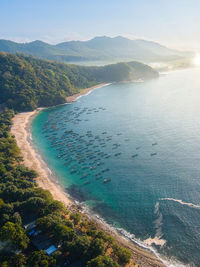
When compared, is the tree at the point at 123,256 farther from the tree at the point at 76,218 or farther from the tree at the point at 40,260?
the tree at the point at 76,218

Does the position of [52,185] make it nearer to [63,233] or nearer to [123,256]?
[63,233]

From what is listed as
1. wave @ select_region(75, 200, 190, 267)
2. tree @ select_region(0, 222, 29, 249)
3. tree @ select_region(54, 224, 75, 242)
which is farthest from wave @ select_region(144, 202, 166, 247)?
tree @ select_region(0, 222, 29, 249)

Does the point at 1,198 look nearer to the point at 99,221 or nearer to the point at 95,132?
the point at 99,221

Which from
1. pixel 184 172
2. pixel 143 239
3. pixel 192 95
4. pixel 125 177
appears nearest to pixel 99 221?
pixel 143 239

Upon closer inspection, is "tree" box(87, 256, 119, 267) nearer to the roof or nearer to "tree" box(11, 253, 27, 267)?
the roof

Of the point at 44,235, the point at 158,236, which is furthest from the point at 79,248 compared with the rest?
the point at 158,236
